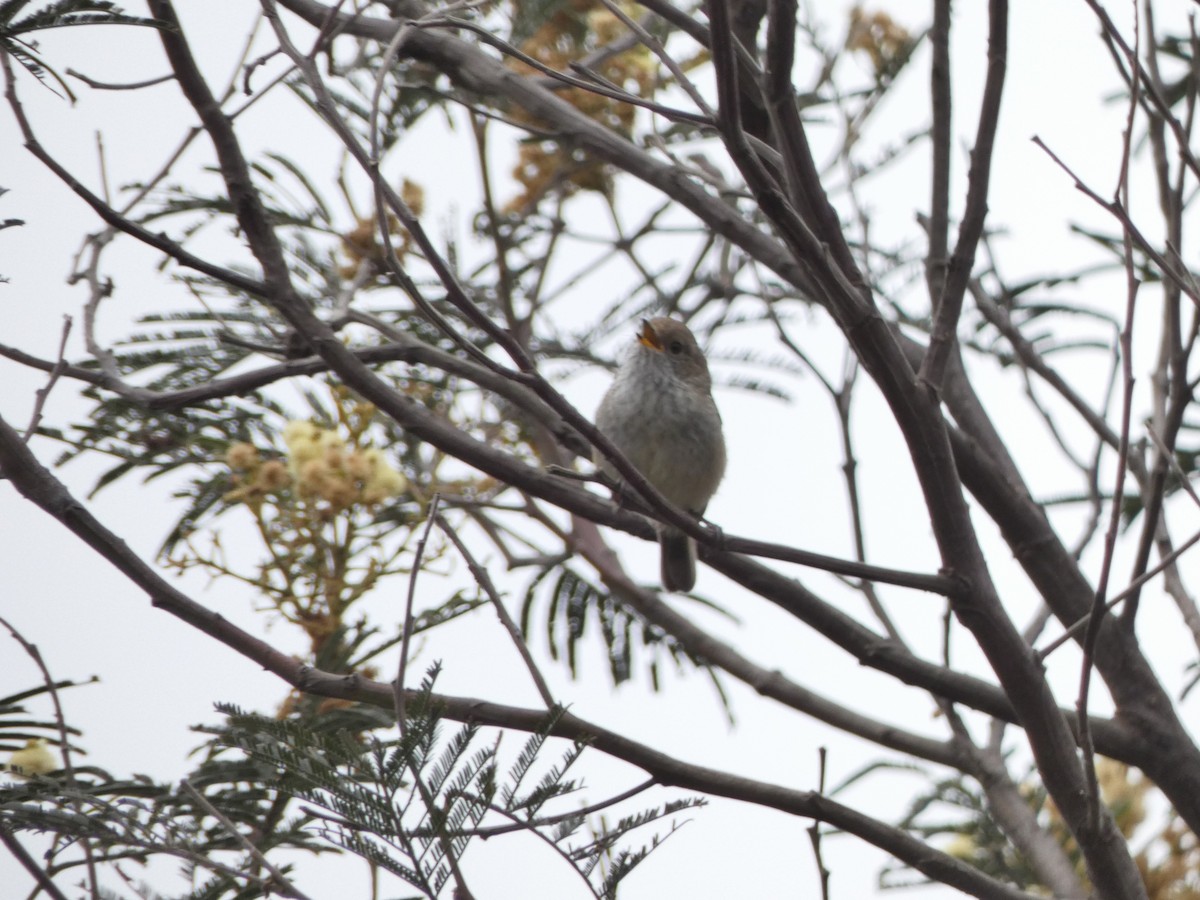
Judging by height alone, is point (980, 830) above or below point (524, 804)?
above

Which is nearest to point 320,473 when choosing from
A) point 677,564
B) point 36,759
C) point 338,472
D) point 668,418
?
point 338,472

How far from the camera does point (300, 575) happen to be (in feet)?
11.5

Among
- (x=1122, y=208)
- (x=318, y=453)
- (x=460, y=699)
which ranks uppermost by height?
(x=318, y=453)

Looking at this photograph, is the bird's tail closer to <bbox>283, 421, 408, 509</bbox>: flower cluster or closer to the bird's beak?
the bird's beak

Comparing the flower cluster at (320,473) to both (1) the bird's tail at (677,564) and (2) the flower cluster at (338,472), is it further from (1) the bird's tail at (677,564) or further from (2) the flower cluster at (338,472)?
(1) the bird's tail at (677,564)

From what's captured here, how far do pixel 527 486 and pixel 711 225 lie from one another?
1203 mm

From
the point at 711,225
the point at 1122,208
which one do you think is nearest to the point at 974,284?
the point at 711,225

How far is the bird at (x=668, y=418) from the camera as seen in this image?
485 centimetres

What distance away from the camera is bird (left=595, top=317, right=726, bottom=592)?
15.9 feet

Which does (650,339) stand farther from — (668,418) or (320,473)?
(320,473)

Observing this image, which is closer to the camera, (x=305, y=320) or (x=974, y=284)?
(x=305, y=320)

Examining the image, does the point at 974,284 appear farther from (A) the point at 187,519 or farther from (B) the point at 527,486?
(A) the point at 187,519

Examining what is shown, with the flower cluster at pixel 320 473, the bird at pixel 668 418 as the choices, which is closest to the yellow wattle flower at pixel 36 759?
the flower cluster at pixel 320 473

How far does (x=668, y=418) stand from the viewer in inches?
191
